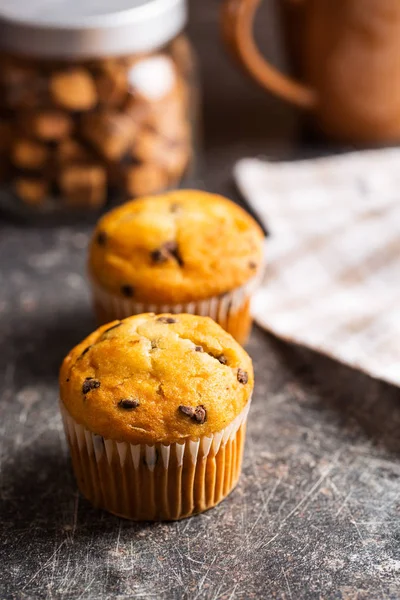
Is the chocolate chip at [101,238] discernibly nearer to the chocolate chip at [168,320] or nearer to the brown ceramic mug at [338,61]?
the chocolate chip at [168,320]

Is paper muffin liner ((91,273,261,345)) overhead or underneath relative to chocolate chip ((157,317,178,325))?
underneath

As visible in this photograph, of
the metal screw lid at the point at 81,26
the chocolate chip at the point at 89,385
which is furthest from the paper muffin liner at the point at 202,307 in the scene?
the metal screw lid at the point at 81,26

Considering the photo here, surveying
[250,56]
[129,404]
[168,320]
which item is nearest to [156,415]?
[129,404]

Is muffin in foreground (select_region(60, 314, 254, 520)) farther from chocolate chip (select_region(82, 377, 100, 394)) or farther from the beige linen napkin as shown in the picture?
the beige linen napkin

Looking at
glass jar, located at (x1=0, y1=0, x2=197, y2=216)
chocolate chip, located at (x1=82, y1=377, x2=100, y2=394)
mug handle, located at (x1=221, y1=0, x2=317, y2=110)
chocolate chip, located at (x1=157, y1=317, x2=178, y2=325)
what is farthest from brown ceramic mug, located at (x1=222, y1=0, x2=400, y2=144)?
chocolate chip, located at (x1=82, y1=377, x2=100, y2=394)

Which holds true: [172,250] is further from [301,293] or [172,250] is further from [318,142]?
[318,142]

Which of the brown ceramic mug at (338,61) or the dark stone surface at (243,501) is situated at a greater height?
the brown ceramic mug at (338,61)
